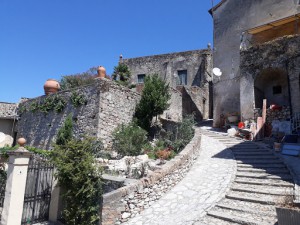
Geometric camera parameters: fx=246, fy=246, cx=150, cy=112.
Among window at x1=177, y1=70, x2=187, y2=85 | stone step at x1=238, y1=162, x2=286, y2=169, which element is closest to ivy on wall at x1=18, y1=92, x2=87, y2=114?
stone step at x1=238, y1=162, x2=286, y2=169

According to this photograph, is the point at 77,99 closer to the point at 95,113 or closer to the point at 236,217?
the point at 95,113

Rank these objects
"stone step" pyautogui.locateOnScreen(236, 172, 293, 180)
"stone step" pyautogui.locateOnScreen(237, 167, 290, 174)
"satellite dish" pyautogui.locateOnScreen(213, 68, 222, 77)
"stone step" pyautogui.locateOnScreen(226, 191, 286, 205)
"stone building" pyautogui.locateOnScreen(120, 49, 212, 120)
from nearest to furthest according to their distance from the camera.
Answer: "stone step" pyautogui.locateOnScreen(226, 191, 286, 205)
"stone step" pyautogui.locateOnScreen(236, 172, 293, 180)
"stone step" pyautogui.locateOnScreen(237, 167, 290, 174)
"satellite dish" pyautogui.locateOnScreen(213, 68, 222, 77)
"stone building" pyautogui.locateOnScreen(120, 49, 212, 120)

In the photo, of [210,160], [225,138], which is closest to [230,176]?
[210,160]

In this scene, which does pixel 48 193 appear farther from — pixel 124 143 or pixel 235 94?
pixel 235 94

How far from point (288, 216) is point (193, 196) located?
2776 millimetres

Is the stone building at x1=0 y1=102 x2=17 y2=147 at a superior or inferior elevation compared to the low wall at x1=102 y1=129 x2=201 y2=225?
superior

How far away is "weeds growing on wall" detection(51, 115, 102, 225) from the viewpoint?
6.59 meters

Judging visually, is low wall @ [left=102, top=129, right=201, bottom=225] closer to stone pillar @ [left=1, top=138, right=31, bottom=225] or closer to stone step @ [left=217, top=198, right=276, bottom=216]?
stone step @ [left=217, top=198, right=276, bottom=216]

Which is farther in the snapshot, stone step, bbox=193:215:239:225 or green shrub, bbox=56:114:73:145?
green shrub, bbox=56:114:73:145

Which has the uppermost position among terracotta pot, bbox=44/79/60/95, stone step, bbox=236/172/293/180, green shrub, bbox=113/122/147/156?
terracotta pot, bbox=44/79/60/95

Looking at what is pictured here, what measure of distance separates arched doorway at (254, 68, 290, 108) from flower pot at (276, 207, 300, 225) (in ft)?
36.0

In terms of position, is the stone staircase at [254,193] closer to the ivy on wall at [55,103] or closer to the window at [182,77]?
the ivy on wall at [55,103]

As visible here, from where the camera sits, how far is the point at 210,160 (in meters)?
8.75

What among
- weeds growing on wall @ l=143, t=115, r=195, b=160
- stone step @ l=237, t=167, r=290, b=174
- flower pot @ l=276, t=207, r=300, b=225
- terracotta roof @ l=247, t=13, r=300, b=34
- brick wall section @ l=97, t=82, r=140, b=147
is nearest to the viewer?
flower pot @ l=276, t=207, r=300, b=225
